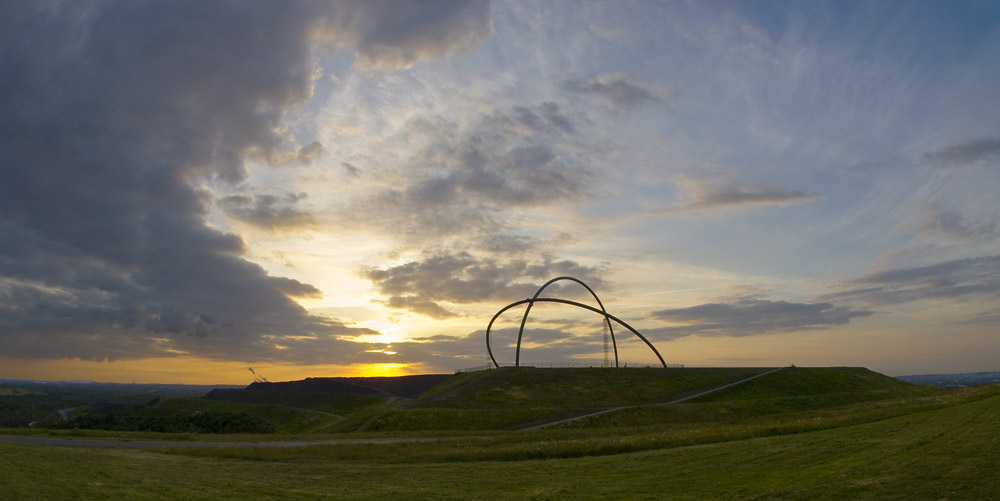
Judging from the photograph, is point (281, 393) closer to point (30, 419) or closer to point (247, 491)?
point (30, 419)

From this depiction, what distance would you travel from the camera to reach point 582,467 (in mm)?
32188

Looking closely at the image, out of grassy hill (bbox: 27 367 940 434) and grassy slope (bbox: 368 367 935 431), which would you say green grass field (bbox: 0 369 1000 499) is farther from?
grassy hill (bbox: 27 367 940 434)

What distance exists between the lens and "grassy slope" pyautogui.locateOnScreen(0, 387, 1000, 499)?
2077cm

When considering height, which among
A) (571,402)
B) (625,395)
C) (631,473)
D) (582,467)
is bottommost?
(571,402)

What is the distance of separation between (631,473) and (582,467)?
153 inches

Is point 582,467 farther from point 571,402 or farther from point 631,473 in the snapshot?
point 571,402

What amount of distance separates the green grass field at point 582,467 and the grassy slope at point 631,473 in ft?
0.24

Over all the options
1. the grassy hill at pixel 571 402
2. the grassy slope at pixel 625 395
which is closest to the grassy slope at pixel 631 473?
the grassy hill at pixel 571 402

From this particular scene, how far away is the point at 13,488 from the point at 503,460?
25268 millimetres

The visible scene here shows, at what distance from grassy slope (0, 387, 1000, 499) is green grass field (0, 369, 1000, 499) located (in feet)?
0.24

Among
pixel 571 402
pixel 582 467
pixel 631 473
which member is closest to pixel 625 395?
pixel 571 402

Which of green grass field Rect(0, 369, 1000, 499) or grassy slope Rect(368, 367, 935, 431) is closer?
green grass field Rect(0, 369, 1000, 499)

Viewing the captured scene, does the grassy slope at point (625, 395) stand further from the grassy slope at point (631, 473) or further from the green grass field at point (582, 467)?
the grassy slope at point (631, 473)

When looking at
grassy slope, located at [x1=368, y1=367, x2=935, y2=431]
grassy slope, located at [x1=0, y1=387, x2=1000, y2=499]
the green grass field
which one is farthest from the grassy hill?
grassy slope, located at [x1=0, y1=387, x2=1000, y2=499]
